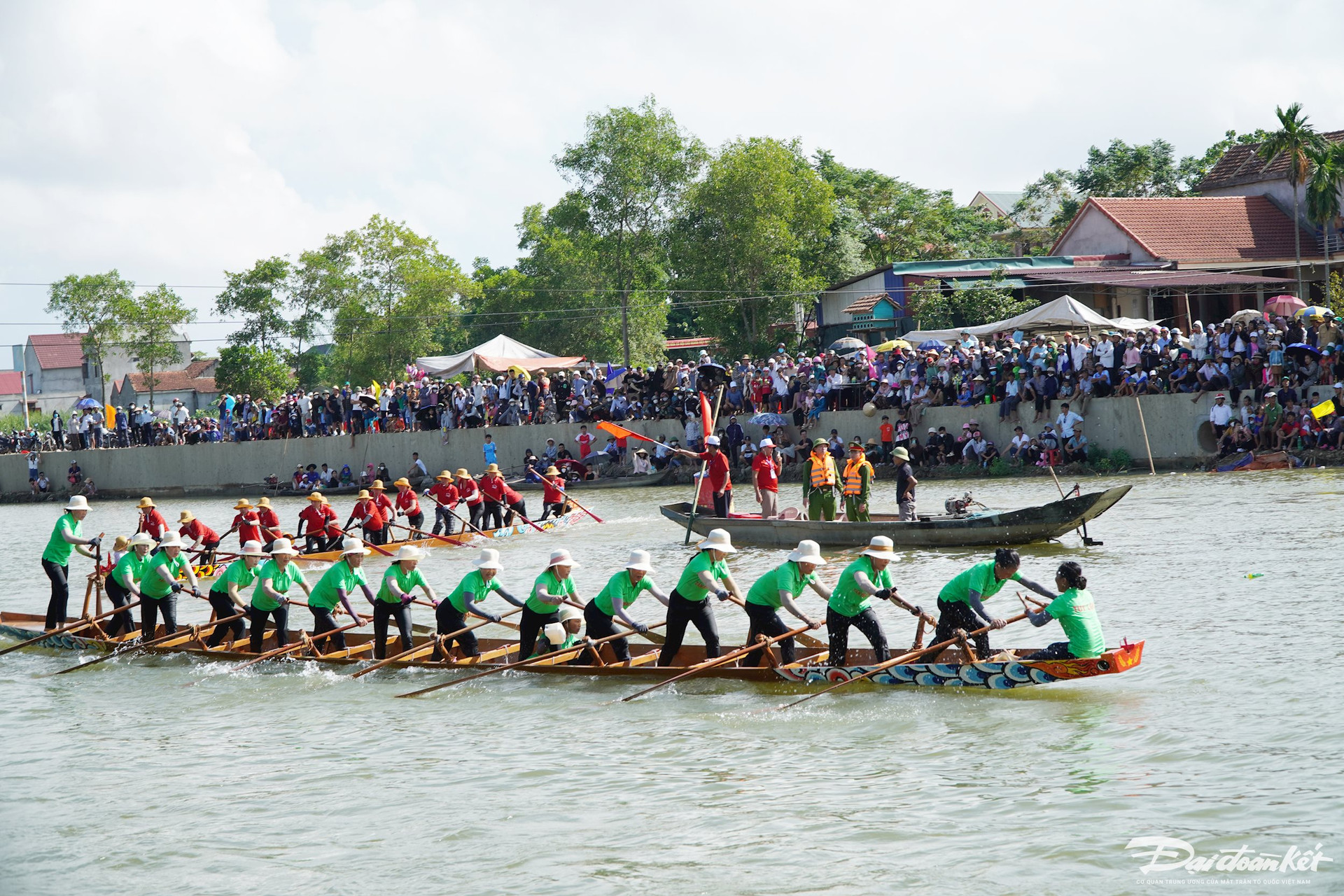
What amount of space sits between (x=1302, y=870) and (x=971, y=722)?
338 cm

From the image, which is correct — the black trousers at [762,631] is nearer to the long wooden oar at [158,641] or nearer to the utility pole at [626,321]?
the long wooden oar at [158,641]

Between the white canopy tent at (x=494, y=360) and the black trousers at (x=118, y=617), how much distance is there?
23177 millimetres

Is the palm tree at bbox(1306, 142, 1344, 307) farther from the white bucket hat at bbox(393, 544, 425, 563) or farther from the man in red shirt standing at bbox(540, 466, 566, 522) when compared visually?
the white bucket hat at bbox(393, 544, 425, 563)

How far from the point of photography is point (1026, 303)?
119ft

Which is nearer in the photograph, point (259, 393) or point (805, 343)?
point (805, 343)

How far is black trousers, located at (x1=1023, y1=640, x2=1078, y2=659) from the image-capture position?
413 inches

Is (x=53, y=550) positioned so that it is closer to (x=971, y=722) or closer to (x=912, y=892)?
(x=971, y=722)

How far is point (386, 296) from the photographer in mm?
56969

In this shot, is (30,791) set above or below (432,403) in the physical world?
below

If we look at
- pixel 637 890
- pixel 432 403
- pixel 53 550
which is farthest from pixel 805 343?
pixel 637 890

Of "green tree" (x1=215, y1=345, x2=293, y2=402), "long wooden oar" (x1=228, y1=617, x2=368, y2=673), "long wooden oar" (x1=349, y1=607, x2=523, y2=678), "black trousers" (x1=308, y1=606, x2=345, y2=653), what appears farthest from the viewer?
"green tree" (x1=215, y1=345, x2=293, y2=402)

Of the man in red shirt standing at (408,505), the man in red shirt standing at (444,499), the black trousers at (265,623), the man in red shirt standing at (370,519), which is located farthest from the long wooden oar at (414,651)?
the man in red shirt standing at (444,499)

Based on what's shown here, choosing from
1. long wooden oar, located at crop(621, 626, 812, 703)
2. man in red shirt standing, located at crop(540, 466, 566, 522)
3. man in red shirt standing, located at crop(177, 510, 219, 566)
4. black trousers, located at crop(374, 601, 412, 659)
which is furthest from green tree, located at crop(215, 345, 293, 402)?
long wooden oar, located at crop(621, 626, 812, 703)

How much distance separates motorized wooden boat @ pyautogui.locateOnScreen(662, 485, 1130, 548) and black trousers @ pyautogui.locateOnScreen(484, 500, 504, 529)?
7452mm
